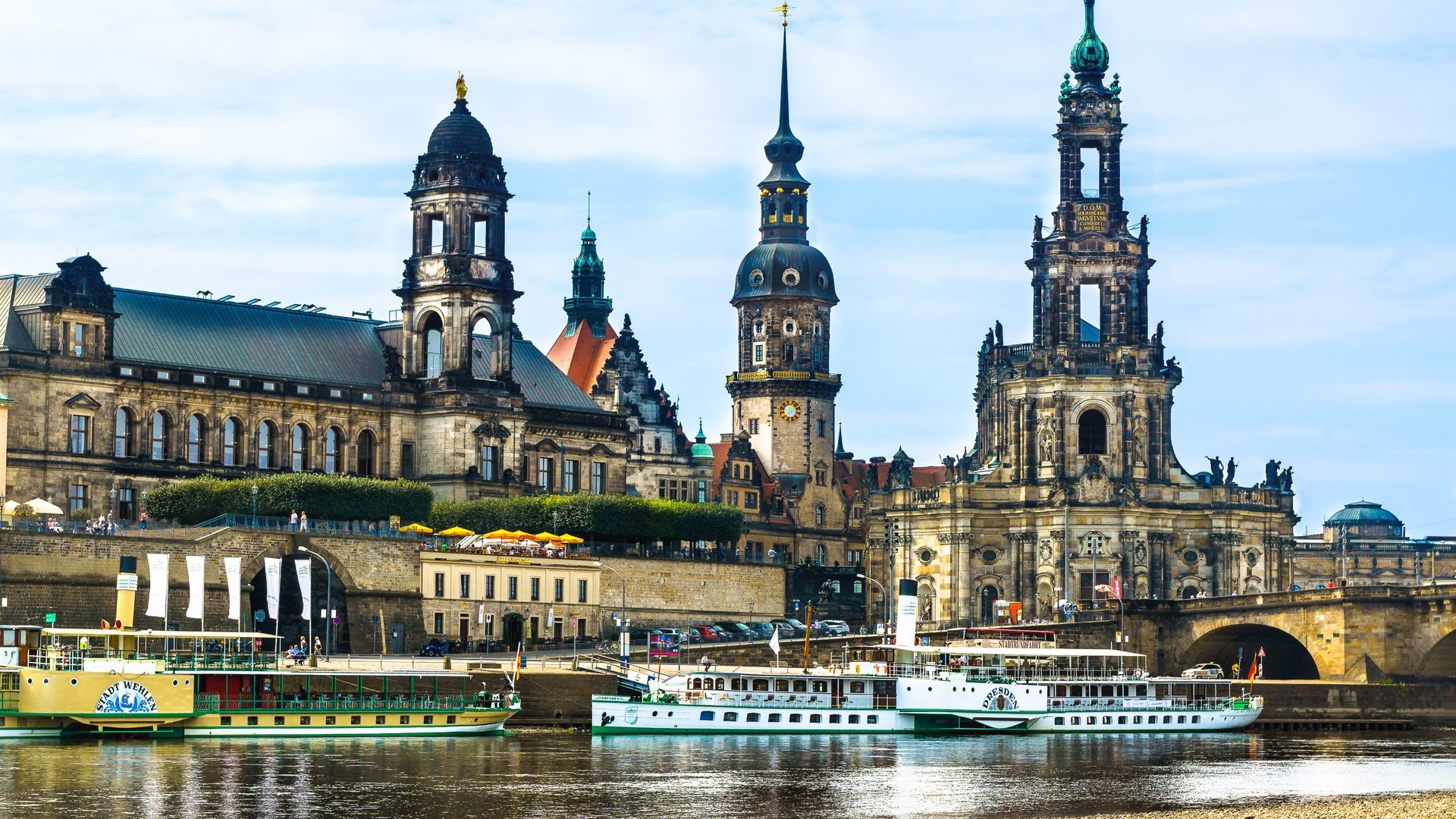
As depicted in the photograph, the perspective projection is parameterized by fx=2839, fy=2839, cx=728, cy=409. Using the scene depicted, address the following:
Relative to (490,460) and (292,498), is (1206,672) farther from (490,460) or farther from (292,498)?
(292,498)

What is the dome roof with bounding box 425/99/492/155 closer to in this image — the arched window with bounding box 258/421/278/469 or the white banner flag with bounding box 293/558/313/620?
the arched window with bounding box 258/421/278/469

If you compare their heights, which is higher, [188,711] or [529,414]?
[529,414]

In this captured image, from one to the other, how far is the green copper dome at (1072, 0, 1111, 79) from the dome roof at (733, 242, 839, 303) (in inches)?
1187

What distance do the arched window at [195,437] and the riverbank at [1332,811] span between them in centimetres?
6868

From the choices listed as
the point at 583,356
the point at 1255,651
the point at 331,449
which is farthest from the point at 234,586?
the point at 583,356

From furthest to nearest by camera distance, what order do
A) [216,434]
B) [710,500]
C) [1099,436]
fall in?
[710,500]
[1099,436]
[216,434]

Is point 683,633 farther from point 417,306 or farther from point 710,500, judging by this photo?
point 710,500

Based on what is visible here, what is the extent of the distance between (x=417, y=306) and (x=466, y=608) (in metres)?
24.0

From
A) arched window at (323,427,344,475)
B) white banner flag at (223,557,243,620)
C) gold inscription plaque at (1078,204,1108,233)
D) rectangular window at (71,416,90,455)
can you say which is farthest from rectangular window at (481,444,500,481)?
gold inscription plaque at (1078,204,1108,233)

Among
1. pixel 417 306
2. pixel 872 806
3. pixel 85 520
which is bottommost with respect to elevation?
pixel 872 806

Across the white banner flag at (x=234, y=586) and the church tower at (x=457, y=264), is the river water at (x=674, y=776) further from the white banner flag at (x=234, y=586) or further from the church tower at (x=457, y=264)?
the church tower at (x=457, y=264)

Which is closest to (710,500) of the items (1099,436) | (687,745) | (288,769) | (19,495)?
(1099,436)

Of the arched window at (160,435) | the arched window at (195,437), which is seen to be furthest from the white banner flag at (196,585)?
the arched window at (195,437)

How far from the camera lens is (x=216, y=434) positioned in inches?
5320
